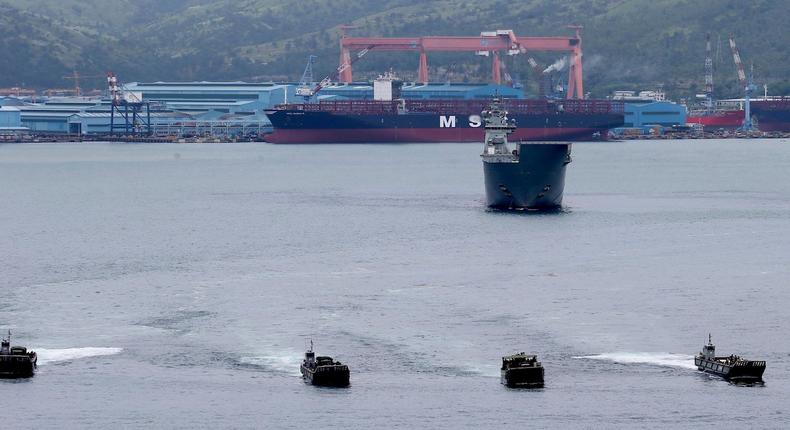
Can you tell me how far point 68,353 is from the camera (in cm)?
6300

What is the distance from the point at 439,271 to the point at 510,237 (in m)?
15.9

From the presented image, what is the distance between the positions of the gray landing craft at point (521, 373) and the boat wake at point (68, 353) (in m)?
15.0

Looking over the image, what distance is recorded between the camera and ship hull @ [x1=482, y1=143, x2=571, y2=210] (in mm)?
116438

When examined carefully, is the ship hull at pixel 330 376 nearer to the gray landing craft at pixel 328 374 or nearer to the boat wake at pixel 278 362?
the gray landing craft at pixel 328 374

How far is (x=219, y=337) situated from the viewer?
66250mm

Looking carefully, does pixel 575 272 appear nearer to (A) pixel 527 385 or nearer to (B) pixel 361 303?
(B) pixel 361 303

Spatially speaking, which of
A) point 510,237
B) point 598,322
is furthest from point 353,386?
point 510,237

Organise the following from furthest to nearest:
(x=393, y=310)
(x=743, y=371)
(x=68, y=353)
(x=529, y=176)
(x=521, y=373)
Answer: (x=529, y=176), (x=393, y=310), (x=68, y=353), (x=743, y=371), (x=521, y=373)

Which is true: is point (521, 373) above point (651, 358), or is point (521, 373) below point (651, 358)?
above

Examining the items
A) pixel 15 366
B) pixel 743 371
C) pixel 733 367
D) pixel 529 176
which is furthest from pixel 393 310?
pixel 529 176

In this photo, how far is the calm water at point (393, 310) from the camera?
55438 mm

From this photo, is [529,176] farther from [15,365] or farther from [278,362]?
[15,365]

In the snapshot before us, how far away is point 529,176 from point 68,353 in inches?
2306

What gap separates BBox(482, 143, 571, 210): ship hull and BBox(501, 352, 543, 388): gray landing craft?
58.9 m
